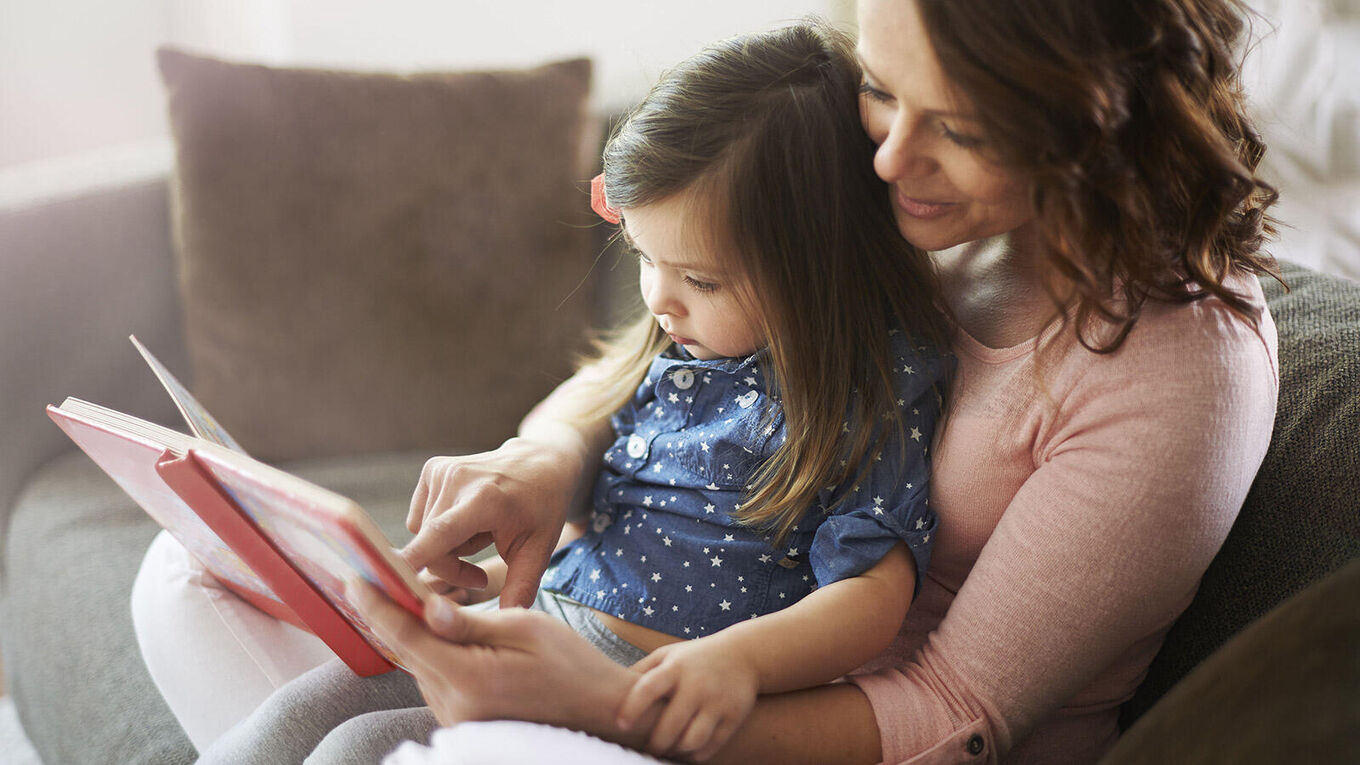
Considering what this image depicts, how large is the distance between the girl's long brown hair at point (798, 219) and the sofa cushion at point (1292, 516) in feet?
0.88

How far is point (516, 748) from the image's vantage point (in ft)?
1.95

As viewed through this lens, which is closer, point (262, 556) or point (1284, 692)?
point (1284, 692)

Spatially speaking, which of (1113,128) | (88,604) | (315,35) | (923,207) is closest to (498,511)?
(923,207)

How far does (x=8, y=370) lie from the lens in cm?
134

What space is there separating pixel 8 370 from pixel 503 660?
1069 mm

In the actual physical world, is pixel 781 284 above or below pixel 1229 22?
below

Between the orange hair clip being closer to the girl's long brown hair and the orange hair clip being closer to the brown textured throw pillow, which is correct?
the girl's long brown hair

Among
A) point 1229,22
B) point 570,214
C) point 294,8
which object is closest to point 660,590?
point 1229,22

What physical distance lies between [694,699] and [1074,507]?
0.28 metres

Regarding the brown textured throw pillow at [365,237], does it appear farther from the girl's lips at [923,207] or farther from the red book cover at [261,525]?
the girl's lips at [923,207]

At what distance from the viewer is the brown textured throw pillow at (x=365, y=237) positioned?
1365mm

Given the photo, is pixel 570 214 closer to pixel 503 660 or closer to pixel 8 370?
pixel 8 370

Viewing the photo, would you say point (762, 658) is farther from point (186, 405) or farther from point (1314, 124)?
point (1314, 124)

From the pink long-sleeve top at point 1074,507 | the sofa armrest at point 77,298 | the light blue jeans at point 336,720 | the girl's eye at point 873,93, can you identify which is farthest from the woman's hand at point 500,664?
the sofa armrest at point 77,298
